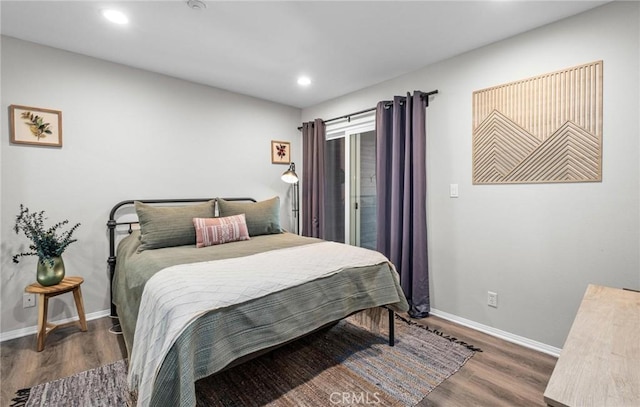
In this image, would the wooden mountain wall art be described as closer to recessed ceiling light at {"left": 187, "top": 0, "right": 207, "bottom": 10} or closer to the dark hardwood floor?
the dark hardwood floor

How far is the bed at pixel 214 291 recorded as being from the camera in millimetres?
1335

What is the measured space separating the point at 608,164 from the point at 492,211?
803 mm

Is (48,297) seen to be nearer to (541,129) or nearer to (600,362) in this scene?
(600,362)

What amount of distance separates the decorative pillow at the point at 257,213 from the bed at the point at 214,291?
0.57 feet

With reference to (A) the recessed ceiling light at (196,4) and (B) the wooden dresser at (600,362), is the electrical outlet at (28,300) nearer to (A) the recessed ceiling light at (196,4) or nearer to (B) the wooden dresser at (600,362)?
(A) the recessed ceiling light at (196,4)

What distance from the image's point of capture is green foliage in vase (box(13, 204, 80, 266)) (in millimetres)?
2355

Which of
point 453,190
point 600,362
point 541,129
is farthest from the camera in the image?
point 453,190

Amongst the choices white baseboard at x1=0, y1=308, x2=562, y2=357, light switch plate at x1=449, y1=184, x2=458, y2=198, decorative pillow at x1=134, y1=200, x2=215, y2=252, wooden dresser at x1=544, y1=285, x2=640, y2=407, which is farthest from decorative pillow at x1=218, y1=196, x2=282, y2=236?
wooden dresser at x1=544, y1=285, x2=640, y2=407

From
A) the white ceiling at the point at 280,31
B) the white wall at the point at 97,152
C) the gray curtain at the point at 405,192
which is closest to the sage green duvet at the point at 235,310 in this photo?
the white wall at the point at 97,152

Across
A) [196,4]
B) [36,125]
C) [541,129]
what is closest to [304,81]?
[196,4]

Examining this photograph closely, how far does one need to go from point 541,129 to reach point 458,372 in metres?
1.90

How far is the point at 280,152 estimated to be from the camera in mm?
4297

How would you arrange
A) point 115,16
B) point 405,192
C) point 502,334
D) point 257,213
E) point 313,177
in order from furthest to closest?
point 313,177
point 257,213
point 405,192
point 502,334
point 115,16

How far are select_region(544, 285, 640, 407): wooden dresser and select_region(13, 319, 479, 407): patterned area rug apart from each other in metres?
1.05
